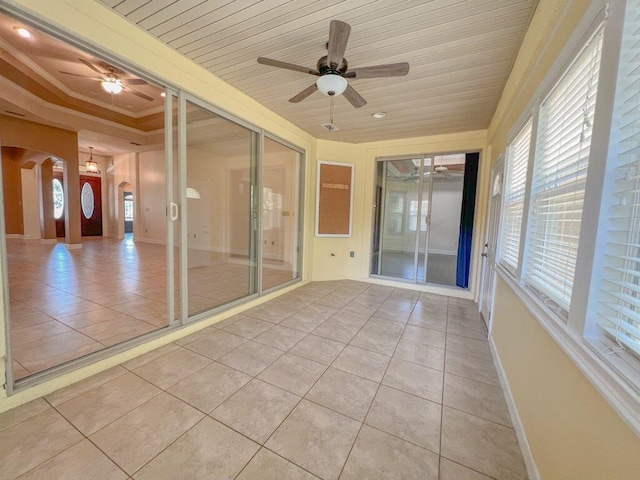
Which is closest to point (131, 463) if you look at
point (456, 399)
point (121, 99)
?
point (456, 399)

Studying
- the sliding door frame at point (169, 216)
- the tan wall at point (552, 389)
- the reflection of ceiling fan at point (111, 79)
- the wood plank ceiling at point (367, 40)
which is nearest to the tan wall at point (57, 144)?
the reflection of ceiling fan at point (111, 79)

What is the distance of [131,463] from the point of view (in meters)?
1.27

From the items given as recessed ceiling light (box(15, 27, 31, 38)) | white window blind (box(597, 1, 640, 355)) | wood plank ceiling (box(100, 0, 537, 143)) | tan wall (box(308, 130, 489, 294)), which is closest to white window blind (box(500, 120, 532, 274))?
wood plank ceiling (box(100, 0, 537, 143))

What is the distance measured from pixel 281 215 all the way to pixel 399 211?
7.77 ft

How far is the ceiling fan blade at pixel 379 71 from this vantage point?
200cm

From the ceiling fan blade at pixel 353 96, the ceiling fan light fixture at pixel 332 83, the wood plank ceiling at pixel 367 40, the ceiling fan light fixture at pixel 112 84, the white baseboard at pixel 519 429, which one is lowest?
the white baseboard at pixel 519 429

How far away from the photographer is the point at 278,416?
1.61m

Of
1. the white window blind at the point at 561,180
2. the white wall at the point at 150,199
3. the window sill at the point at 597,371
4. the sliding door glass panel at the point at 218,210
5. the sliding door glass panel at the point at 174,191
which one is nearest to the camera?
the window sill at the point at 597,371

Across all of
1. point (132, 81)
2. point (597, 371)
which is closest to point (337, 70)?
point (597, 371)

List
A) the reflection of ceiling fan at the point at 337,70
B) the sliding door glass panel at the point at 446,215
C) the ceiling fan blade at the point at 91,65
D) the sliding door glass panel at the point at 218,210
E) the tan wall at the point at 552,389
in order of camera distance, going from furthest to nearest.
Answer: the sliding door glass panel at the point at 446,215, the ceiling fan blade at the point at 91,65, the sliding door glass panel at the point at 218,210, the reflection of ceiling fan at the point at 337,70, the tan wall at the point at 552,389

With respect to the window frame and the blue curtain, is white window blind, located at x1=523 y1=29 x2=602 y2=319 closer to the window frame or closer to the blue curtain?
the window frame

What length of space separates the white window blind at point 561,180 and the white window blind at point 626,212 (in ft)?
0.85

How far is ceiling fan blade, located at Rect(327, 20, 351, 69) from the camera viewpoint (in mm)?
1681

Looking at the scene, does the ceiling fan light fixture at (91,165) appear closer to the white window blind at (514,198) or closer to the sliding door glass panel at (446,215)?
the sliding door glass panel at (446,215)
